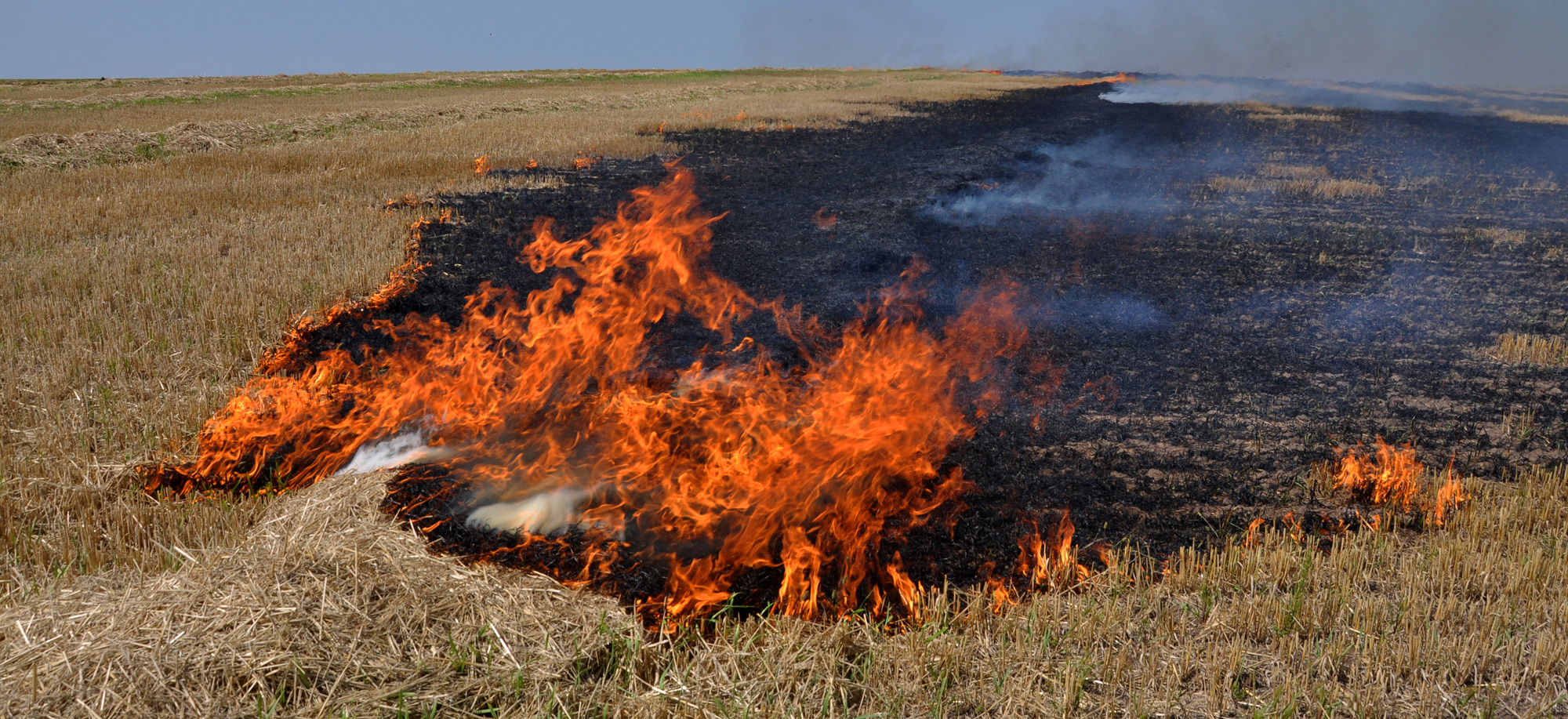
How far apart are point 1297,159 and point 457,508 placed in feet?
75.5

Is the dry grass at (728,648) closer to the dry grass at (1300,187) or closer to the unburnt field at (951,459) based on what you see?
the unburnt field at (951,459)

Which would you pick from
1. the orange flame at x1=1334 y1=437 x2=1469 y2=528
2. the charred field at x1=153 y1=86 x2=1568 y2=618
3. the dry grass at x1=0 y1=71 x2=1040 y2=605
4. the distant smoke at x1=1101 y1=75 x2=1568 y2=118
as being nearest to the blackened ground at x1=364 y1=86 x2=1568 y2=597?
the charred field at x1=153 y1=86 x2=1568 y2=618

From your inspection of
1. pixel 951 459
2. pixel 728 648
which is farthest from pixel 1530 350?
pixel 728 648

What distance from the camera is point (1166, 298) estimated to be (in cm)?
950

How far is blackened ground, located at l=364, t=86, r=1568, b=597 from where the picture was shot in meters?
5.31

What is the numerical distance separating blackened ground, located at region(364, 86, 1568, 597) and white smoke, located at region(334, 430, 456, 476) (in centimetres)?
31

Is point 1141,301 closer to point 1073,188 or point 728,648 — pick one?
point 728,648

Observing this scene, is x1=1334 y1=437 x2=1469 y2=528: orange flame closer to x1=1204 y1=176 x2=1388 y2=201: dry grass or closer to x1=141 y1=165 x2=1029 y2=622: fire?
x1=141 y1=165 x2=1029 y2=622: fire

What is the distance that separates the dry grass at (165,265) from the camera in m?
4.61

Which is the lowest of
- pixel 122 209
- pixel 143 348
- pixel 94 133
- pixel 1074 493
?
pixel 1074 493

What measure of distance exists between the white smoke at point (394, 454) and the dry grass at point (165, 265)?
2.50 ft

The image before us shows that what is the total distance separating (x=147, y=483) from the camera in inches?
197

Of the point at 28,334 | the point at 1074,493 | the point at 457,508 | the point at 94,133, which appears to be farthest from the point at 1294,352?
the point at 94,133

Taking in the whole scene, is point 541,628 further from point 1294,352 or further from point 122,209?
point 122,209
